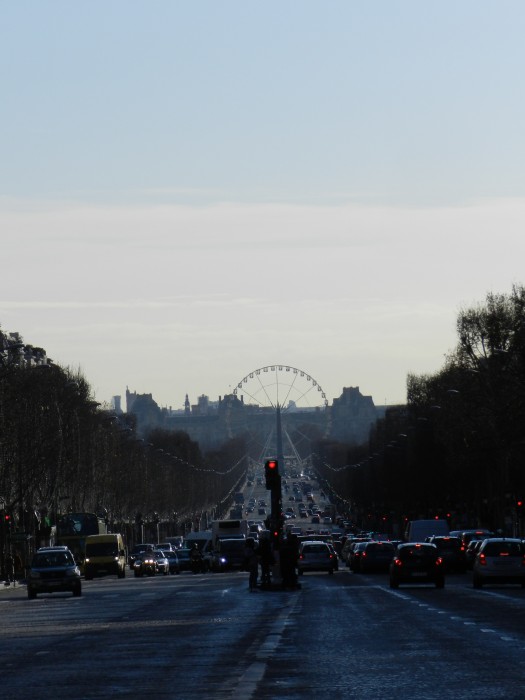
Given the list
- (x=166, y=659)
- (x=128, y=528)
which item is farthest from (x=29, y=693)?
(x=128, y=528)

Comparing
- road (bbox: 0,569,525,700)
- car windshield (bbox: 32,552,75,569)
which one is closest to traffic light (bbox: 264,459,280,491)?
road (bbox: 0,569,525,700)

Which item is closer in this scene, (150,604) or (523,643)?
(523,643)

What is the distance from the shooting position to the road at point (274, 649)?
19.2 m

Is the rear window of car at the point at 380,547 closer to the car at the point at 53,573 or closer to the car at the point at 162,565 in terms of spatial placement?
the car at the point at 53,573

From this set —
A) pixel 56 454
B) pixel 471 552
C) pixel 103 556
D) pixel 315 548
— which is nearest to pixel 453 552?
pixel 471 552

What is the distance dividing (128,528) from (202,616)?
131057mm

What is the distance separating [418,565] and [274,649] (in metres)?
31.1

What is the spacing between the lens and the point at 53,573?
60250 millimetres

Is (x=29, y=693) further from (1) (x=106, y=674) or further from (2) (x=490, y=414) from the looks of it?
(2) (x=490, y=414)

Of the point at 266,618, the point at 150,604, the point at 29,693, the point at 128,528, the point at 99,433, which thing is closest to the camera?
the point at 29,693

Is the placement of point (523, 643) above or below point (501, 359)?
below

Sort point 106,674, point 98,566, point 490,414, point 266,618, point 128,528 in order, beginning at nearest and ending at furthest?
point 106,674
point 266,618
point 98,566
point 490,414
point 128,528

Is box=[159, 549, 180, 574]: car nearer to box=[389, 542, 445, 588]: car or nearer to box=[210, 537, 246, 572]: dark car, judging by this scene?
box=[210, 537, 246, 572]: dark car

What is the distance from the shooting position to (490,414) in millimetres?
106125
